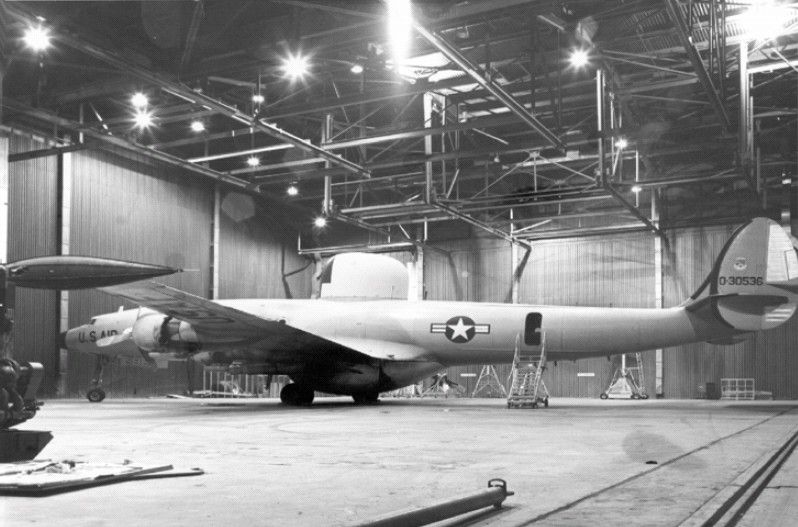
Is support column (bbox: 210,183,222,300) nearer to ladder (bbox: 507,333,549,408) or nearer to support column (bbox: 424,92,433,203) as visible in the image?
support column (bbox: 424,92,433,203)

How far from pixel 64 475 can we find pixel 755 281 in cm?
2030

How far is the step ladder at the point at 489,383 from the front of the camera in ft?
135

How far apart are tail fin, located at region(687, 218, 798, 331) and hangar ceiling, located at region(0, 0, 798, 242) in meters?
3.19

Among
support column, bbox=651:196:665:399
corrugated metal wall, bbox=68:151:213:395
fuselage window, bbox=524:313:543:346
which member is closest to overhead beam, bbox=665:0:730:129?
fuselage window, bbox=524:313:543:346

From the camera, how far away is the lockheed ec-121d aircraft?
2248 cm

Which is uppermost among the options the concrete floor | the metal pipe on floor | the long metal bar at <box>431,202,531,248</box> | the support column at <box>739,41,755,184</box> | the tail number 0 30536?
the support column at <box>739,41,755,184</box>

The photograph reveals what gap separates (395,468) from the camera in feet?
27.5

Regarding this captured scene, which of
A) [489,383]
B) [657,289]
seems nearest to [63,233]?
[489,383]

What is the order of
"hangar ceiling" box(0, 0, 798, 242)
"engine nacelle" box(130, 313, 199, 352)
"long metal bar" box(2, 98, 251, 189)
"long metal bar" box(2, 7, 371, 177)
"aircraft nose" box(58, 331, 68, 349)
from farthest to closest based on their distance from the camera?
1. "aircraft nose" box(58, 331, 68, 349)
2. "long metal bar" box(2, 98, 251, 189)
3. "engine nacelle" box(130, 313, 199, 352)
4. "hangar ceiling" box(0, 0, 798, 242)
5. "long metal bar" box(2, 7, 371, 177)

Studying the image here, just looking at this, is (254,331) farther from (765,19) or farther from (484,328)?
(765,19)

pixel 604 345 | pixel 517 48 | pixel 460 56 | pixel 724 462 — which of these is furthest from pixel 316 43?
pixel 724 462

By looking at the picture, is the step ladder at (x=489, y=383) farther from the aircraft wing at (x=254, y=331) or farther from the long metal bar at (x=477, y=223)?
the aircraft wing at (x=254, y=331)

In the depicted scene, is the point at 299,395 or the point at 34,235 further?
the point at 34,235

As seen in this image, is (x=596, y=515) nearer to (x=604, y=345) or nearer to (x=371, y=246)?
(x=604, y=345)
